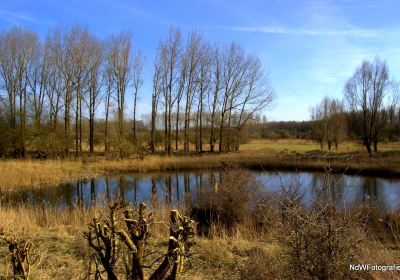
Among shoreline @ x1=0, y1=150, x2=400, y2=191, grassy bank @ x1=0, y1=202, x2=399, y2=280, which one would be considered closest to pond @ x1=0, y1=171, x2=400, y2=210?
shoreline @ x1=0, y1=150, x2=400, y2=191

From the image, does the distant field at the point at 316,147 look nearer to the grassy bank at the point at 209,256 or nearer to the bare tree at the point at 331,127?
the bare tree at the point at 331,127

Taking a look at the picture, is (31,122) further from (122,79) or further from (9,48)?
(122,79)

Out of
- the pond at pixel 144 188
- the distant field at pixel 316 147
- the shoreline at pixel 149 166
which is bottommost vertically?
the pond at pixel 144 188

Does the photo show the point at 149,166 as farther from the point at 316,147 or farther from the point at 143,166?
the point at 316,147

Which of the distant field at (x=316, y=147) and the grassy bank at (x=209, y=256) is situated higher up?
the distant field at (x=316, y=147)

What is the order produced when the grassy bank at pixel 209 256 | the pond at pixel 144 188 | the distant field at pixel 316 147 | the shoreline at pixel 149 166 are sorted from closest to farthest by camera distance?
the grassy bank at pixel 209 256 → the pond at pixel 144 188 → the shoreline at pixel 149 166 → the distant field at pixel 316 147

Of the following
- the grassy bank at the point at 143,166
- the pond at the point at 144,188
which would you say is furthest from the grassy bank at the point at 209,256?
the grassy bank at the point at 143,166

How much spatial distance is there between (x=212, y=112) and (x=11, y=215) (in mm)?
28605

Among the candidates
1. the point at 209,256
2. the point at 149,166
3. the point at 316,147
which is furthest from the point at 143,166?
the point at 316,147

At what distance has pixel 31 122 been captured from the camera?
3256 centimetres

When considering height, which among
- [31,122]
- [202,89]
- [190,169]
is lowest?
[190,169]

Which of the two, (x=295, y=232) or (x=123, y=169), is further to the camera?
(x=123, y=169)

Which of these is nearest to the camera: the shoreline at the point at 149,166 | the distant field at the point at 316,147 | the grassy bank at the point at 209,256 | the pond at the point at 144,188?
the grassy bank at the point at 209,256

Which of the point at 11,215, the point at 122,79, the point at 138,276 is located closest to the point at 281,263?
the point at 138,276
